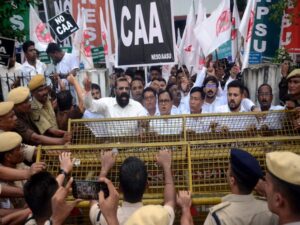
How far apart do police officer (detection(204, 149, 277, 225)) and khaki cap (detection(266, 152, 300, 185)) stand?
313 millimetres

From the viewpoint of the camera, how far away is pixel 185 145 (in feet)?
10.8

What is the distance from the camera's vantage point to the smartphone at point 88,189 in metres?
2.39

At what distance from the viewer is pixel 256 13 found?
7.50 m

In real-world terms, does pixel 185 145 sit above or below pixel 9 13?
below

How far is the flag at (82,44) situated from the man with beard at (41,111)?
3358 millimetres

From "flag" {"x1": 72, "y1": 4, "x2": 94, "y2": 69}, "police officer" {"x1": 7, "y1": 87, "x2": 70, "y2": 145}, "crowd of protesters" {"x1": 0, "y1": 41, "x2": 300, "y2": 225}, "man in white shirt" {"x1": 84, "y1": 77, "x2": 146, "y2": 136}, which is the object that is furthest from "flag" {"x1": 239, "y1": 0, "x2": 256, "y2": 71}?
"police officer" {"x1": 7, "y1": 87, "x2": 70, "y2": 145}

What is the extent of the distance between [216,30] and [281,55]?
128 centimetres

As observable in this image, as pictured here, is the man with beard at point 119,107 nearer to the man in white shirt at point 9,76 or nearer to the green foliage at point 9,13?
the man in white shirt at point 9,76

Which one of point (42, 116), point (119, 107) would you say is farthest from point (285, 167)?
point (119, 107)

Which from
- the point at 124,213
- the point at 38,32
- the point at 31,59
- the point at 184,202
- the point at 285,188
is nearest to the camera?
the point at 285,188

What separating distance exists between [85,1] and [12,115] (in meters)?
6.51

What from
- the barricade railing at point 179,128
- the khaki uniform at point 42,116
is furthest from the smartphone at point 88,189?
the khaki uniform at point 42,116

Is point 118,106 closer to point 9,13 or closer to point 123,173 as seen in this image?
point 9,13

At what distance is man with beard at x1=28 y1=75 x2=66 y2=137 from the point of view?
4.52 m
